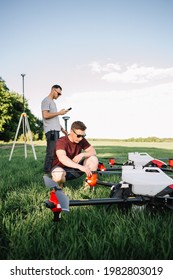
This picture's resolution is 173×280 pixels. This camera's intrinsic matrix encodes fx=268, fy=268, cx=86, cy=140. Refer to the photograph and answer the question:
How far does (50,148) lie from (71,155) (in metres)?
2.07

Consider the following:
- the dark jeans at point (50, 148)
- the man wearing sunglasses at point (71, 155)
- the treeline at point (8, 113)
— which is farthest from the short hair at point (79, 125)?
the treeline at point (8, 113)

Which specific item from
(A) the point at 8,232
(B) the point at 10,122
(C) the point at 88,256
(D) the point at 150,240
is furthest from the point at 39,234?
(B) the point at 10,122

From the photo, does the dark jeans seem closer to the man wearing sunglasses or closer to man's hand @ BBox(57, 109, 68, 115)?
man's hand @ BBox(57, 109, 68, 115)

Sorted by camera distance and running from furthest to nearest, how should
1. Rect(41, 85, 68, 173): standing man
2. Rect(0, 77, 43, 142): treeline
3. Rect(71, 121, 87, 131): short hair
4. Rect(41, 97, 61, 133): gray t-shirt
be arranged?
Rect(0, 77, 43, 142): treeline < Rect(41, 97, 61, 133): gray t-shirt < Rect(41, 85, 68, 173): standing man < Rect(71, 121, 87, 131): short hair

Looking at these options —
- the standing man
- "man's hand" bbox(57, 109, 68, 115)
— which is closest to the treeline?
the standing man

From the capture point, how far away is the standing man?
7109 millimetres

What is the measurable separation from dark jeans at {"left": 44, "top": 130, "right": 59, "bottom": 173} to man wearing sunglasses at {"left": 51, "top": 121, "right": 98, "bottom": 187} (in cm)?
164

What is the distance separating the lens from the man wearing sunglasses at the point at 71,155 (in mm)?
4801

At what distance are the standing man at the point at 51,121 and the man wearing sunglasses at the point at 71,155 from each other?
1.69 meters

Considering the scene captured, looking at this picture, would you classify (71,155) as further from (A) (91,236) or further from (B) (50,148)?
(A) (91,236)

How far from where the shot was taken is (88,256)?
244 centimetres

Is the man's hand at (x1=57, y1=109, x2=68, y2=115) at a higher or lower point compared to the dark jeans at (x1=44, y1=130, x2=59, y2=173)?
higher

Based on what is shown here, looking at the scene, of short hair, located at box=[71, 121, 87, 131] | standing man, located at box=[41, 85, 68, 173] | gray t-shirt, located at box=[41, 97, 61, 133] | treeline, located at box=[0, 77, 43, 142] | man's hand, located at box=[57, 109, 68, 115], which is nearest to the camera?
short hair, located at box=[71, 121, 87, 131]
